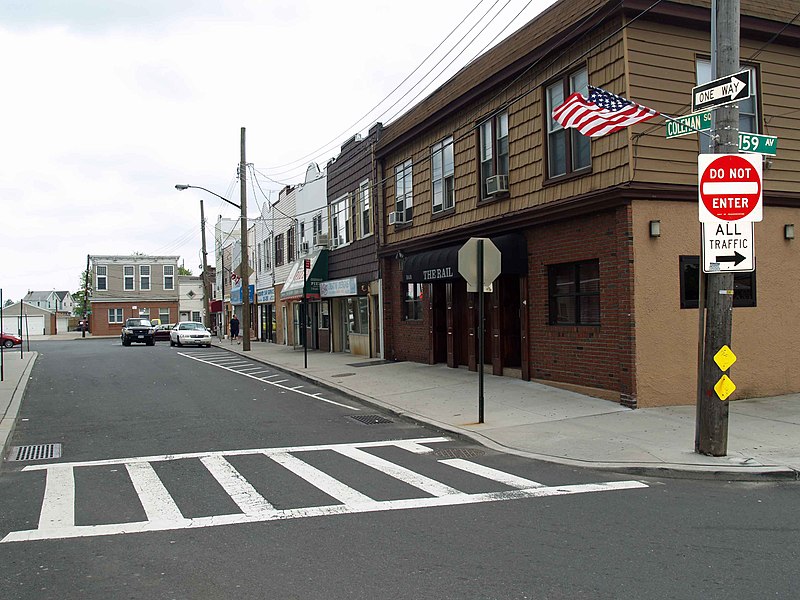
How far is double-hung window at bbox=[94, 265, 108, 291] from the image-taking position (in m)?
68.0

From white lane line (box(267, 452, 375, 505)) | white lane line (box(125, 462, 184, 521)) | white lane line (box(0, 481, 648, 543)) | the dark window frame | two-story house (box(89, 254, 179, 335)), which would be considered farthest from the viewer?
two-story house (box(89, 254, 179, 335))

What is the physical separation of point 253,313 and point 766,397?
3495 cm

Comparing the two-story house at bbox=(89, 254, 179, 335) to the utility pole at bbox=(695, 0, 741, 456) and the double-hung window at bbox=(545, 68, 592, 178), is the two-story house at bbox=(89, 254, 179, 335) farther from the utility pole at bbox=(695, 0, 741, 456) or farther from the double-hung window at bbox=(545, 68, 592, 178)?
the utility pole at bbox=(695, 0, 741, 456)

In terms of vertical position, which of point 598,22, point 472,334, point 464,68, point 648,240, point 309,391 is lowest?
point 309,391

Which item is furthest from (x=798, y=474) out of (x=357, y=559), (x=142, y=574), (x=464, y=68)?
(x=464, y=68)

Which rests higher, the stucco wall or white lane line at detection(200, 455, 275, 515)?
the stucco wall

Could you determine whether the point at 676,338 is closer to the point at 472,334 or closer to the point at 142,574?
the point at 472,334

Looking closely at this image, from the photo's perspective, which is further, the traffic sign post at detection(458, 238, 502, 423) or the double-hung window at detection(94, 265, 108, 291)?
the double-hung window at detection(94, 265, 108, 291)

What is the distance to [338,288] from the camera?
25.2m

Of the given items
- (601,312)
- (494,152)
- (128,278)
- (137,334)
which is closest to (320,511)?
(601,312)

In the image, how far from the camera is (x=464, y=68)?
17.2 metres

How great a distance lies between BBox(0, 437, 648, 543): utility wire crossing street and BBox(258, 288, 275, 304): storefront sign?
2751cm

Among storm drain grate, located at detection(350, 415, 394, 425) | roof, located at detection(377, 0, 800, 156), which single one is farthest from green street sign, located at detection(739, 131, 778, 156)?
storm drain grate, located at detection(350, 415, 394, 425)

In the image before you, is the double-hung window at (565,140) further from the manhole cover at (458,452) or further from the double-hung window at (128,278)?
the double-hung window at (128,278)
